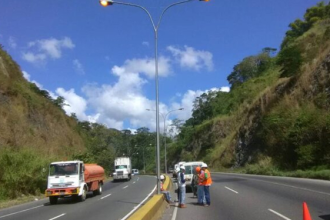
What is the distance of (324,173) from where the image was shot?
92.7 feet

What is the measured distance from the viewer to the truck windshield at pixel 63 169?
890 inches

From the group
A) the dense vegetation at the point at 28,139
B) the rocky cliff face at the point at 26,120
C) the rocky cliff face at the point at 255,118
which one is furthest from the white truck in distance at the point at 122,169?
the rocky cliff face at the point at 255,118

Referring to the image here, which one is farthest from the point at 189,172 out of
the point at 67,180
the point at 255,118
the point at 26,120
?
the point at 255,118

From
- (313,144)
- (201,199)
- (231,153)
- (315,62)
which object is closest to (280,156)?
(313,144)

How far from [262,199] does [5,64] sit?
139ft

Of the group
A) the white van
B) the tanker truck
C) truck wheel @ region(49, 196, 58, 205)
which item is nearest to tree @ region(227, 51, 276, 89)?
the white van

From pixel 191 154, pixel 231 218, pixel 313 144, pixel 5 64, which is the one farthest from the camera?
pixel 191 154

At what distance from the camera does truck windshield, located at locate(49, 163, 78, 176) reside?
890 inches

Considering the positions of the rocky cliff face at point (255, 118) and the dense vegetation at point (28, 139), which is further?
the rocky cliff face at point (255, 118)

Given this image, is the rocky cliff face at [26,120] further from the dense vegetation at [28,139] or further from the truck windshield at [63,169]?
the truck windshield at [63,169]

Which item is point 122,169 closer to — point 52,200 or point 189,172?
point 189,172

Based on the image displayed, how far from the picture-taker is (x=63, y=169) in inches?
895

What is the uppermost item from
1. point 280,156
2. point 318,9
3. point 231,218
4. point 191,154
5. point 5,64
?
point 318,9

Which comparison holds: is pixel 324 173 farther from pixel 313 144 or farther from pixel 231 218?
pixel 231 218
